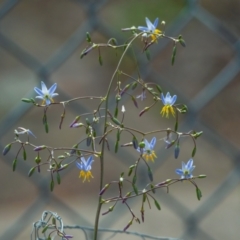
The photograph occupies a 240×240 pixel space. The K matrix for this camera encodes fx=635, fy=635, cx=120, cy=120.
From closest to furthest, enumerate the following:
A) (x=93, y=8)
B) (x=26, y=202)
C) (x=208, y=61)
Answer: (x=93, y=8), (x=26, y=202), (x=208, y=61)

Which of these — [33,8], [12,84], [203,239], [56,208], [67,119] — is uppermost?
[33,8]

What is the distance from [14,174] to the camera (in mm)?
1535

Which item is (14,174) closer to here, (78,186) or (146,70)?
(78,186)

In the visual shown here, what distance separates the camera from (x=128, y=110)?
65.5 inches

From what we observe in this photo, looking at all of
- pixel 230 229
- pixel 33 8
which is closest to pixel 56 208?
pixel 230 229

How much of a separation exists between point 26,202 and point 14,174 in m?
0.14

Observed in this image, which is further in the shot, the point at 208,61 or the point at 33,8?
the point at 33,8

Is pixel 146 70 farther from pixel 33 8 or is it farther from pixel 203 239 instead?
pixel 33 8

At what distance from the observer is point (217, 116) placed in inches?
68.5

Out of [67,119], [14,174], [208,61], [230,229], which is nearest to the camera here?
[230,229]

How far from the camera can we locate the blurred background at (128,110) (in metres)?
0.84

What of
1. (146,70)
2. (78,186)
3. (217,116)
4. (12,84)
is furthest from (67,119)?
(146,70)

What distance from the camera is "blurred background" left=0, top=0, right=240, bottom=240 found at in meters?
0.84

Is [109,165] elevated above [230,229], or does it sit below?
above
